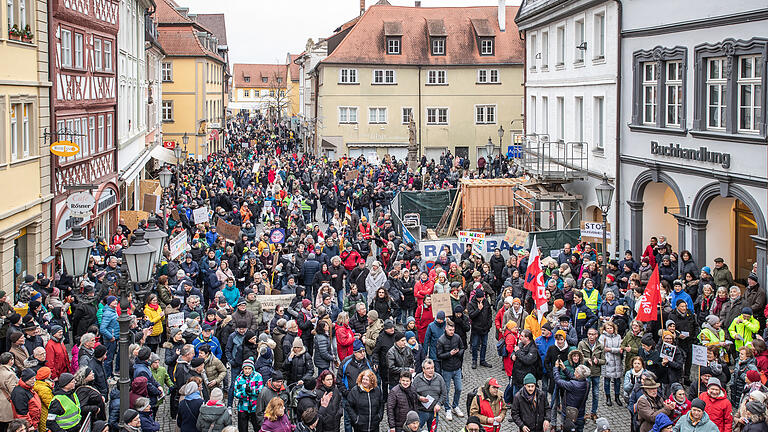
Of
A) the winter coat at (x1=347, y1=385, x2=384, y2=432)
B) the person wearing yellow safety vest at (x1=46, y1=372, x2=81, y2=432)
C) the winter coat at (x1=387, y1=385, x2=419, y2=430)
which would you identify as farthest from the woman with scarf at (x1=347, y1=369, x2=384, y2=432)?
the person wearing yellow safety vest at (x1=46, y1=372, x2=81, y2=432)

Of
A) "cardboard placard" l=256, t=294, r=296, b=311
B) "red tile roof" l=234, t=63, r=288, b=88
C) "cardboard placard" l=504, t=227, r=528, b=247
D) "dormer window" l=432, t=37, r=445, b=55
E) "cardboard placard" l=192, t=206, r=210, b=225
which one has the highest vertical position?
"red tile roof" l=234, t=63, r=288, b=88

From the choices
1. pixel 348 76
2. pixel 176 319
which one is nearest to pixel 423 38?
pixel 348 76

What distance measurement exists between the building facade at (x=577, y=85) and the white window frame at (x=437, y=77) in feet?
76.6

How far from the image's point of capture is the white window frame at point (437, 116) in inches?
2327

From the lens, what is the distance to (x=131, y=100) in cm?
3806

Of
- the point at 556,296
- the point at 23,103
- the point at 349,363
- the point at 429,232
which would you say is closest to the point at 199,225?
the point at 23,103

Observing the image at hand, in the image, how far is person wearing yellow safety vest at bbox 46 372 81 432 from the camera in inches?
432

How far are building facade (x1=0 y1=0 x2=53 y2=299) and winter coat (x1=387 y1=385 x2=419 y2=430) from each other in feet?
34.8

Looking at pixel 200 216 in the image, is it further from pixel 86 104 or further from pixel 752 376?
pixel 752 376

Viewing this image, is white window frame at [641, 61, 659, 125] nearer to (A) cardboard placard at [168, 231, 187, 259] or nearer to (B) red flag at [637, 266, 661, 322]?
(B) red flag at [637, 266, 661, 322]

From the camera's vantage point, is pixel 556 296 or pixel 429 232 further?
pixel 429 232

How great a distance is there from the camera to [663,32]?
22.3 m

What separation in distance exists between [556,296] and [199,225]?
11.5m

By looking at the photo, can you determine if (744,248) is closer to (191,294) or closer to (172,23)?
(191,294)
